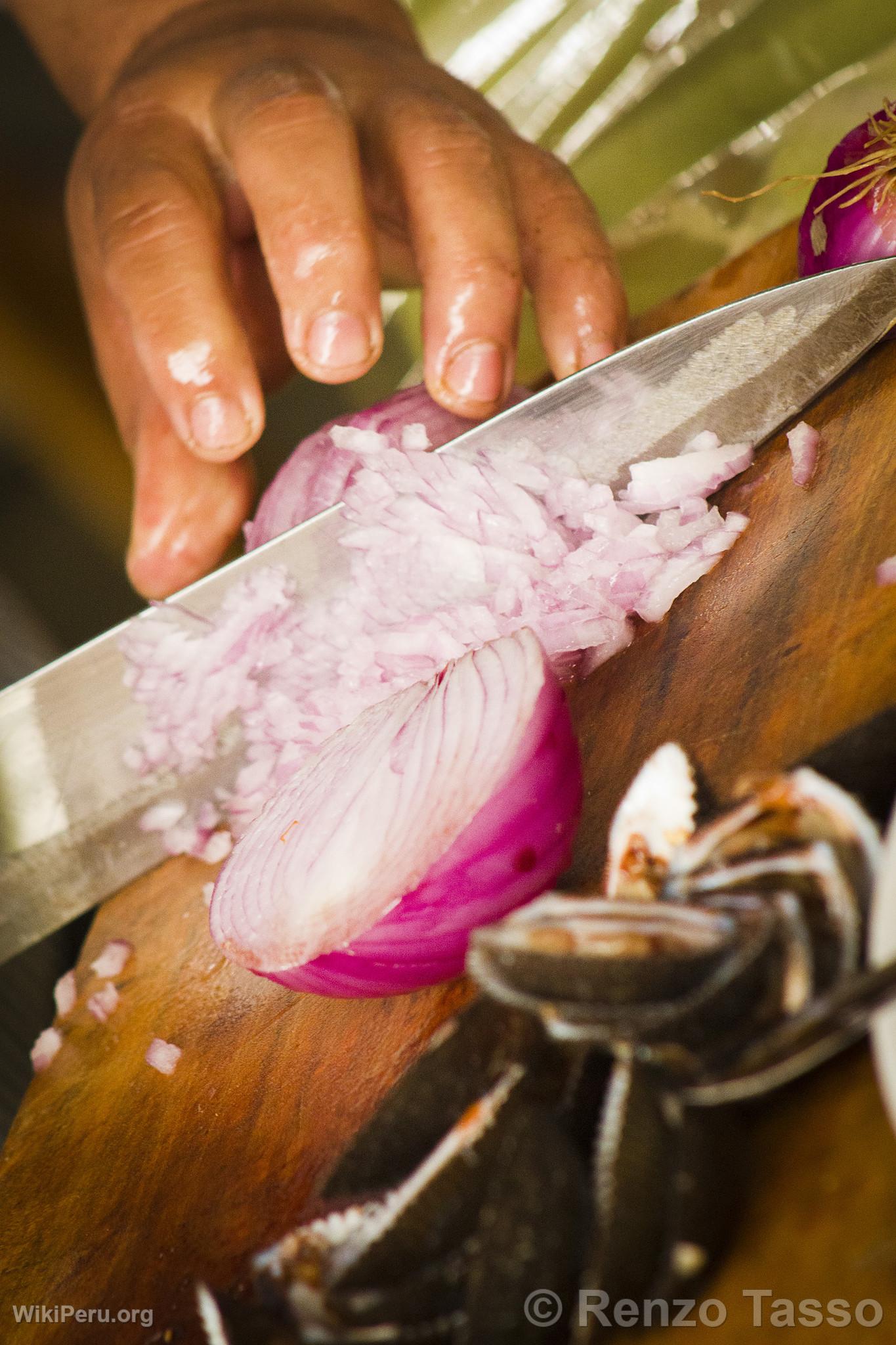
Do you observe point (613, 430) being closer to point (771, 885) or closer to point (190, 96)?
point (771, 885)

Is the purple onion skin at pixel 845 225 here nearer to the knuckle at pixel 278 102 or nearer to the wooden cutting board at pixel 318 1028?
the wooden cutting board at pixel 318 1028

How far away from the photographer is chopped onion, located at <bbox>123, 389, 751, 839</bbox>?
3.55 feet

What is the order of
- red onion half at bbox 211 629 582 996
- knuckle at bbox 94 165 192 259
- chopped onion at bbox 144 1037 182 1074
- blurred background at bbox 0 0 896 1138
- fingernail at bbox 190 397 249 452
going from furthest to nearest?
blurred background at bbox 0 0 896 1138 < knuckle at bbox 94 165 192 259 < fingernail at bbox 190 397 249 452 < chopped onion at bbox 144 1037 182 1074 < red onion half at bbox 211 629 582 996

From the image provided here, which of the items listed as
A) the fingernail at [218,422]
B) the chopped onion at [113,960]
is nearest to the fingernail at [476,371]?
the fingernail at [218,422]

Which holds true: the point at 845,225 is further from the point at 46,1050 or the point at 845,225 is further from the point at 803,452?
the point at 46,1050

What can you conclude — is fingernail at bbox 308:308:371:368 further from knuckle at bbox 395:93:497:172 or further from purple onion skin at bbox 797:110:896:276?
purple onion skin at bbox 797:110:896:276

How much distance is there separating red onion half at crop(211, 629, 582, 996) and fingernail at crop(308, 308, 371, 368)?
0.45 metres

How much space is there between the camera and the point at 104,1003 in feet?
3.87

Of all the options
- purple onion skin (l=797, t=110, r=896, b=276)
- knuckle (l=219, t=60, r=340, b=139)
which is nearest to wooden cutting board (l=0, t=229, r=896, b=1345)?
purple onion skin (l=797, t=110, r=896, b=276)

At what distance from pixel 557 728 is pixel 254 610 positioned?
55 cm

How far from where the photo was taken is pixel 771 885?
1.93 feet

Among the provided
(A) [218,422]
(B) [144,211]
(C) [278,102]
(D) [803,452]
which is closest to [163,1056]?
(A) [218,422]

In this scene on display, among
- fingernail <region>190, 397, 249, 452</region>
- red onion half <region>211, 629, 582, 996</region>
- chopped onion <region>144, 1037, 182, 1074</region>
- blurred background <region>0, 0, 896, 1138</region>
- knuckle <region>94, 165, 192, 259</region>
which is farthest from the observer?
blurred background <region>0, 0, 896, 1138</region>

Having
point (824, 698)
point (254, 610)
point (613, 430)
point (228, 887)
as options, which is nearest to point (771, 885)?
point (824, 698)
